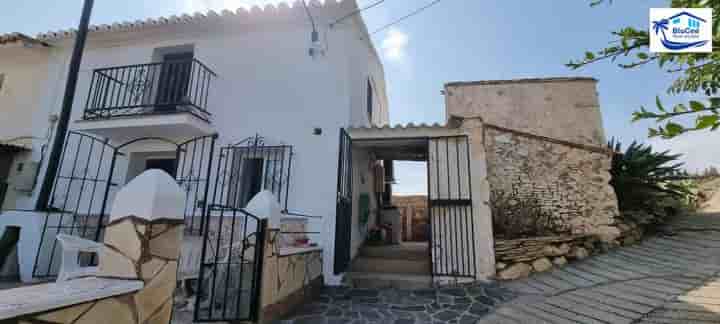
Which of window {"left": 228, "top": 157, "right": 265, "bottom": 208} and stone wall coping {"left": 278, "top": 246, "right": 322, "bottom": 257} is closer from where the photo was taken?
stone wall coping {"left": 278, "top": 246, "right": 322, "bottom": 257}

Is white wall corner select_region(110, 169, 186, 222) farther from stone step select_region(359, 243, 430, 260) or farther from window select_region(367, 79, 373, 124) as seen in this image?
window select_region(367, 79, 373, 124)

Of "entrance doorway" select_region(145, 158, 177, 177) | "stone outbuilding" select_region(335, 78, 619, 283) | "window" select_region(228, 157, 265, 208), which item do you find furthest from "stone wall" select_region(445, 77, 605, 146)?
"entrance doorway" select_region(145, 158, 177, 177)

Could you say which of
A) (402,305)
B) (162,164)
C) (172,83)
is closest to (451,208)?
(402,305)

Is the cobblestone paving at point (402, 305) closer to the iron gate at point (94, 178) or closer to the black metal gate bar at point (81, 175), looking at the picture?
the iron gate at point (94, 178)

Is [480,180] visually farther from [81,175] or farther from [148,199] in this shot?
[81,175]

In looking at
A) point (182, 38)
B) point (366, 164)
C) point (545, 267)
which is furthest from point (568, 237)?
point (182, 38)

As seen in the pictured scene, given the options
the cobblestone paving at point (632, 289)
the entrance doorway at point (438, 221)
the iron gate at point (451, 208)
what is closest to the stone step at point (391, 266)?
the entrance doorway at point (438, 221)

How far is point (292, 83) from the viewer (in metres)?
6.77

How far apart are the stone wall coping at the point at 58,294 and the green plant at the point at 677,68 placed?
262 centimetres

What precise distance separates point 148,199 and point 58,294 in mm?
694

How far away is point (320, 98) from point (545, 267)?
561cm

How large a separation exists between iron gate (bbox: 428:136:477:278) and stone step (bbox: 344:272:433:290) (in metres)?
0.29

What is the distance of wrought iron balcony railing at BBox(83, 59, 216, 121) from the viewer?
6859 mm

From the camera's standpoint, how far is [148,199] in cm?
203
